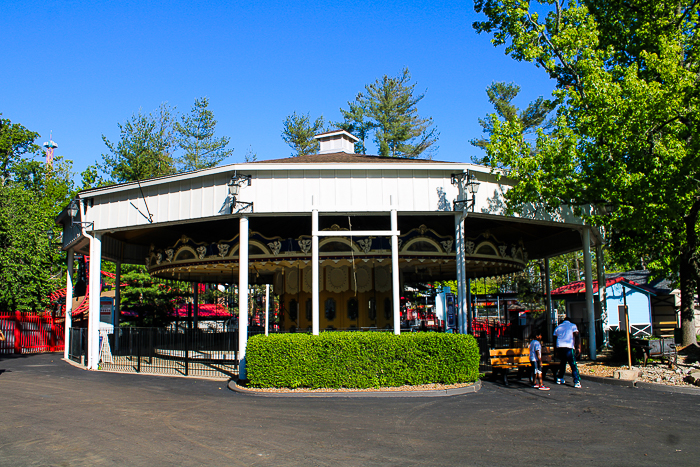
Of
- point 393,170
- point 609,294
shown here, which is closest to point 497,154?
point 393,170

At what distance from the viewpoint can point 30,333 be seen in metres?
27.0

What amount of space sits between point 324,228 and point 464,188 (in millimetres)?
5914

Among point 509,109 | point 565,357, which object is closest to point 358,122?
point 509,109

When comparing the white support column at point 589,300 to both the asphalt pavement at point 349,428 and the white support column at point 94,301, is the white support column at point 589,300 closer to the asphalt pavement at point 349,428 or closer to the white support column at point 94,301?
the asphalt pavement at point 349,428

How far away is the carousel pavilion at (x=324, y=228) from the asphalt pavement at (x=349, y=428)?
327 centimetres

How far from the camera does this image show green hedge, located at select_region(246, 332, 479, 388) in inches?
511

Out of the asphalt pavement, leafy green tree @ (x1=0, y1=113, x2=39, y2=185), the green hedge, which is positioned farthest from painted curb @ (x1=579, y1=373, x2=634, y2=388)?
leafy green tree @ (x1=0, y1=113, x2=39, y2=185)

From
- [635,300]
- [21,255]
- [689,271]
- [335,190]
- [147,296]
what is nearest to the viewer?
[335,190]

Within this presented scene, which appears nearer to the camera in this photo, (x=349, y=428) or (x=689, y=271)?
(x=349, y=428)

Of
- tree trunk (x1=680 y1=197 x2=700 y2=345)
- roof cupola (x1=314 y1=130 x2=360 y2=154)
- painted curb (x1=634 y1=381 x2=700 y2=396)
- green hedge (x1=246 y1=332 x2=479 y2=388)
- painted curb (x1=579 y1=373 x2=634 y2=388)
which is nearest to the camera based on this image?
painted curb (x1=634 y1=381 x2=700 y2=396)

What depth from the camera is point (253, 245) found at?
1888cm

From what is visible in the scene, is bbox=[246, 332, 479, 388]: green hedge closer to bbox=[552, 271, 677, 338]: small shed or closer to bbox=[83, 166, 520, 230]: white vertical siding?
bbox=[83, 166, 520, 230]: white vertical siding

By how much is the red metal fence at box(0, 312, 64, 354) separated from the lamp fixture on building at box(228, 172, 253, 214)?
17420mm

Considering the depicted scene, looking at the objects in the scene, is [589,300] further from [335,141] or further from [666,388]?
[335,141]
